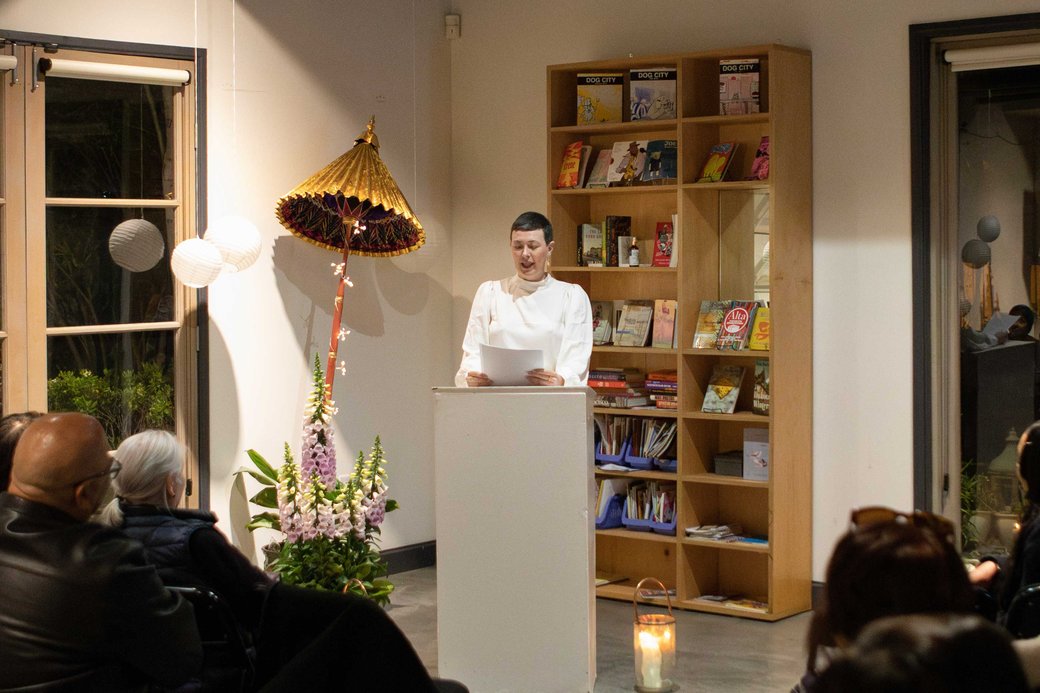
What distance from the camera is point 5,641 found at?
262 centimetres

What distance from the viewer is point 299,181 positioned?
20.7 feet

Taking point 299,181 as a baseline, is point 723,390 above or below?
below

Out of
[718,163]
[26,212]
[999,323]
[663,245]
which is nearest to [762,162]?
[718,163]

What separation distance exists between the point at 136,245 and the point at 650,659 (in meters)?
2.87

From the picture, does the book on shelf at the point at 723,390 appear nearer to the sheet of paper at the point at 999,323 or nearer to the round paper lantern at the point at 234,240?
the sheet of paper at the point at 999,323

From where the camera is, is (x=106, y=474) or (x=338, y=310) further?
(x=338, y=310)

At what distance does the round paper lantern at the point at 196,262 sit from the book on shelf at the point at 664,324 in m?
2.12

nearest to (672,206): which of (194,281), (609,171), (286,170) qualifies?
(609,171)

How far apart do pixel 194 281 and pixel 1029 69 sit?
3.79 meters

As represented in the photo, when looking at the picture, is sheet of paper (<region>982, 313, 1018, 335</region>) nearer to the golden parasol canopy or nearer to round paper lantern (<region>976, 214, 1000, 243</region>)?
round paper lantern (<region>976, 214, 1000, 243</region>)

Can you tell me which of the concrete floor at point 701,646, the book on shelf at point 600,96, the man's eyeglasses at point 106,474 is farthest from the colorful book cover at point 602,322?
the man's eyeglasses at point 106,474

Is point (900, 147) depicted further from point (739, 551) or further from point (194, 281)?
point (194, 281)

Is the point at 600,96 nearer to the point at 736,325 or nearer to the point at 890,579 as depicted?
the point at 736,325

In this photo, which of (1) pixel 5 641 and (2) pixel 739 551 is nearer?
(1) pixel 5 641
